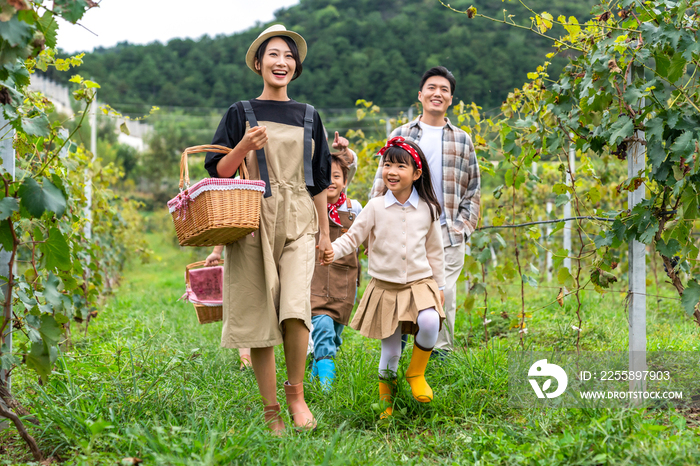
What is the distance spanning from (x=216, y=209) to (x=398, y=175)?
105cm

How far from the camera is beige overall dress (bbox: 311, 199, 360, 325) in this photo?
3.59 meters

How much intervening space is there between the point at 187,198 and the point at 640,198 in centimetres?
197

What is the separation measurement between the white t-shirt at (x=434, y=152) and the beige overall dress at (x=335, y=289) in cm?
63

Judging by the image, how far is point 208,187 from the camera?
7.46 feet

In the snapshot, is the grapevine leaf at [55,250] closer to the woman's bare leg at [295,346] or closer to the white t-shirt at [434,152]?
the woman's bare leg at [295,346]

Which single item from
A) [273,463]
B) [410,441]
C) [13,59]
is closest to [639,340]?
[410,441]

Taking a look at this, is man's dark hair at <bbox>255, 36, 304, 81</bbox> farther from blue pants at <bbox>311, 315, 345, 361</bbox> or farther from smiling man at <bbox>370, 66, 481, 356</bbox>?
blue pants at <bbox>311, 315, 345, 361</bbox>

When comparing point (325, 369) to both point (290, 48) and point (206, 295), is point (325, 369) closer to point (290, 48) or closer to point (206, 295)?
point (206, 295)

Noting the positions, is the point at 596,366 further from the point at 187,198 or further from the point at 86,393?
the point at 86,393

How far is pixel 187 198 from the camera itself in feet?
7.84

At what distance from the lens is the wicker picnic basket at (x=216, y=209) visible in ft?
7.50

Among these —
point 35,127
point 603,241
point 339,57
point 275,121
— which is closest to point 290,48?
point 275,121

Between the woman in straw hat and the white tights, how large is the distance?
48 cm

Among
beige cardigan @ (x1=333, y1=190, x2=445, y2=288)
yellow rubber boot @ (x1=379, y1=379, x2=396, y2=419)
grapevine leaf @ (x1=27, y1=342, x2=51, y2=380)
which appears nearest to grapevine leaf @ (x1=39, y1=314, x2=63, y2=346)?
grapevine leaf @ (x1=27, y1=342, x2=51, y2=380)
